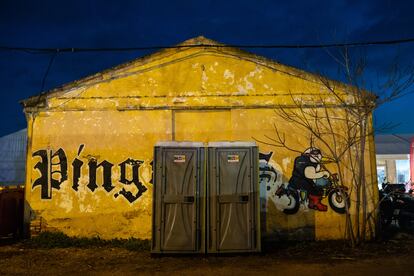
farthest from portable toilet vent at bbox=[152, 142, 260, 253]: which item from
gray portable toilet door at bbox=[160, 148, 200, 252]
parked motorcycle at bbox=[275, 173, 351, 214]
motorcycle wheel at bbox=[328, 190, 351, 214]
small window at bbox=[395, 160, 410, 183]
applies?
small window at bbox=[395, 160, 410, 183]

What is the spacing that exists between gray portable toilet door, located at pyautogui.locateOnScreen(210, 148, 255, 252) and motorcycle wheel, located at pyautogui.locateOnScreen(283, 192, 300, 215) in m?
2.22

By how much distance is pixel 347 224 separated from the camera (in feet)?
31.2

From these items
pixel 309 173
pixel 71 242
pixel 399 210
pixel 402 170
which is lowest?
pixel 71 242

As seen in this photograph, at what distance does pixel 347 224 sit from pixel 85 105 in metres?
6.92

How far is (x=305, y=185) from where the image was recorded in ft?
33.2

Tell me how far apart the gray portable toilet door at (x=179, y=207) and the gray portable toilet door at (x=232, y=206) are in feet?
1.16

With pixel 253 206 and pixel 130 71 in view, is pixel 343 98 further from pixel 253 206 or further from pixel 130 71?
pixel 130 71

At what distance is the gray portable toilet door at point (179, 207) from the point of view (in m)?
8.02

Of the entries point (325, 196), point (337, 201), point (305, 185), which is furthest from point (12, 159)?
point (337, 201)

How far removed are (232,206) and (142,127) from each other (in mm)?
Answer: 3440

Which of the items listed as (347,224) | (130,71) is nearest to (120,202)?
(130,71)

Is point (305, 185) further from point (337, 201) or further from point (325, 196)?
point (337, 201)

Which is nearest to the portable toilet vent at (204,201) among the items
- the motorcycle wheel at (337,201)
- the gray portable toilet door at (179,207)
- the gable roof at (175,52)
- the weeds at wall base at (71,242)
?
the gray portable toilet door at (179,207)

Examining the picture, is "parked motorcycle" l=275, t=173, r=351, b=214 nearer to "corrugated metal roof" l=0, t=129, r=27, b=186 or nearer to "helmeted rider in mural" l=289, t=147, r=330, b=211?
"helmeted rider in mural" l=289, t=147, r=330, b=211
